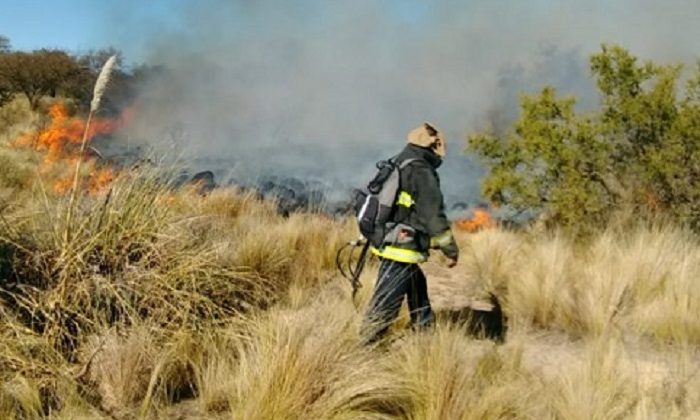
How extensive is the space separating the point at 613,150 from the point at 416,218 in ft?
19.5

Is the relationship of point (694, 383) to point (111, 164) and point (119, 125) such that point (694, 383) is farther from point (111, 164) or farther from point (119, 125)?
point (119, 125)

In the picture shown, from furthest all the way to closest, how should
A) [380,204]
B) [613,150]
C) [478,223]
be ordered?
[478,223] < [613,150] < [380,204]

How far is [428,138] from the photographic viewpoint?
5.81 metres

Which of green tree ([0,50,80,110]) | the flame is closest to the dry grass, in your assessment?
the flame

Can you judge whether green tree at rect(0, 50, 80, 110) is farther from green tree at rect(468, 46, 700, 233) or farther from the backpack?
the backpack

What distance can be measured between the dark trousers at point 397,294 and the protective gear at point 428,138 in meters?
0.85

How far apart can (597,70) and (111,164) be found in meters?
6.54

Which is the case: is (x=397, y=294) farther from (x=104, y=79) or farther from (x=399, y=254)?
(x=104, y=79)

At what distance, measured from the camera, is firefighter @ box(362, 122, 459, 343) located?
18.3 feet

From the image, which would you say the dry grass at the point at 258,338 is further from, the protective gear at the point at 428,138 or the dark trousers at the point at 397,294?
the protective gear at the point at 428,138

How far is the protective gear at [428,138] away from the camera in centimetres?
580

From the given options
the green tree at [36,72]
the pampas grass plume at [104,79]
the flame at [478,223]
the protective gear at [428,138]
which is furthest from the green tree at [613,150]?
the green tree at [36,72]

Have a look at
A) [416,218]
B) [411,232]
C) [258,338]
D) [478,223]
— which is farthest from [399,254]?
[478,223]

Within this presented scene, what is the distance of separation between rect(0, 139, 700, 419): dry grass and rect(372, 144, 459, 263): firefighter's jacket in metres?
0.55
